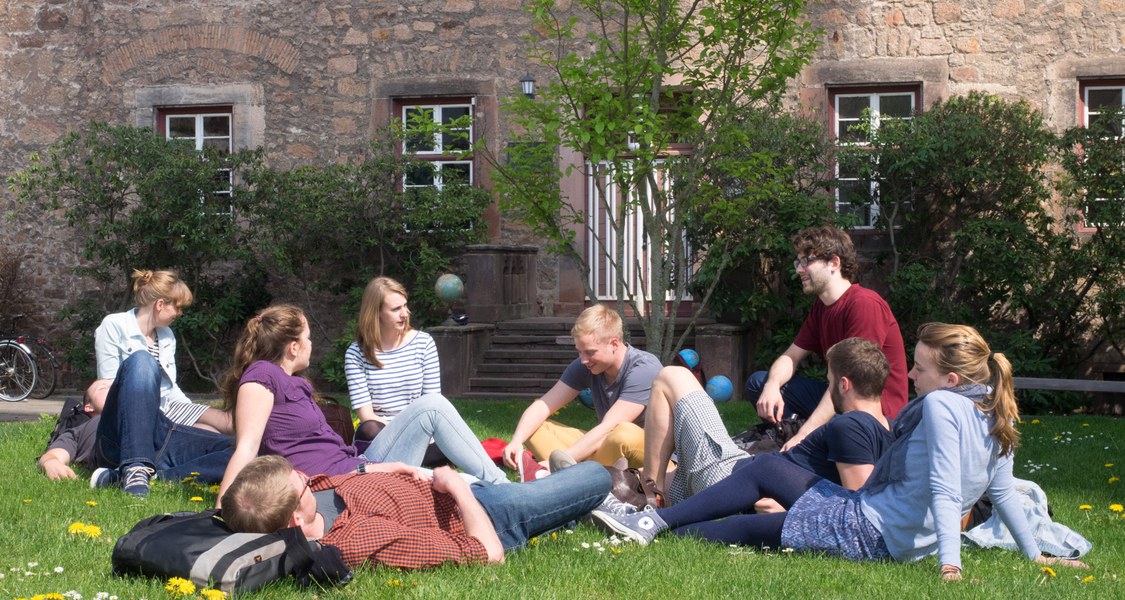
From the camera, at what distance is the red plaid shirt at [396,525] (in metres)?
4.03

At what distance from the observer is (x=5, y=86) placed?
1426cm

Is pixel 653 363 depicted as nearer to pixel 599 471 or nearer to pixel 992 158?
pixel 599 471

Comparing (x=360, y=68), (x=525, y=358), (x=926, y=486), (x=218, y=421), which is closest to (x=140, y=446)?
(x=218, y=421)

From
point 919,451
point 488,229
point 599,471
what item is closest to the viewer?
point 919,451

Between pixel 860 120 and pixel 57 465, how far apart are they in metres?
8.54

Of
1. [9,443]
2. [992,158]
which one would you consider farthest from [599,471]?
[992,158]

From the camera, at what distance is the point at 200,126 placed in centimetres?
1409

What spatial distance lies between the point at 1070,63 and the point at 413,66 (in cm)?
656

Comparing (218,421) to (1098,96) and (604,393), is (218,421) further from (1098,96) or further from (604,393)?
(1098,96)

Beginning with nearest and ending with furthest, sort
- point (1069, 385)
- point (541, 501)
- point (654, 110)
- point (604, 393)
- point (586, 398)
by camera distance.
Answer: point (541, 501) < point (604, 393) < point (1069, 385) < point (654, 110) < point (586, 398)

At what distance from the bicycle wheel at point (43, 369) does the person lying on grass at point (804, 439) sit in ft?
32.6

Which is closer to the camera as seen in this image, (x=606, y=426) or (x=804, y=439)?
(x=804, y=439)

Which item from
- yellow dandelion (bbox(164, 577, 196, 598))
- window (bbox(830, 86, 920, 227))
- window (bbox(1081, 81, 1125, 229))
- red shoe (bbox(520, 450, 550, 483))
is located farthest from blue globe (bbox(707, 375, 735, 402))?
yellow dandelion (bbox(164, 577, 196, 598))

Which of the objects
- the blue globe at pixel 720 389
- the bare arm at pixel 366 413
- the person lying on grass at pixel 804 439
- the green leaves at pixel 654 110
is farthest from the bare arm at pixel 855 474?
the blue globe at pixel 720 389
